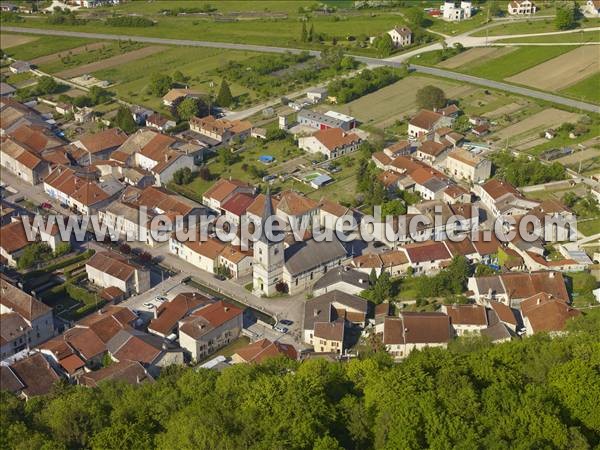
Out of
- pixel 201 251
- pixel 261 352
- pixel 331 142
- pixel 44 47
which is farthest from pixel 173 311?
pixel 44 47

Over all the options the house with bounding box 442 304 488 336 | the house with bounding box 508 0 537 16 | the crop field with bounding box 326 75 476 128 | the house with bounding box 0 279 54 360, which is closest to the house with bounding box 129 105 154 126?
the crop field with bounding box 326 75 476 128

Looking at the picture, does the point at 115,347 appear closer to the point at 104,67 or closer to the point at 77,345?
the point at 77,345

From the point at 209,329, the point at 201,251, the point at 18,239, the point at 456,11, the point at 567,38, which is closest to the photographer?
the point at 209,329

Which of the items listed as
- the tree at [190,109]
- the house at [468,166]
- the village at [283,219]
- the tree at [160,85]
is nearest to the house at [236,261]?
the village at [283,219]

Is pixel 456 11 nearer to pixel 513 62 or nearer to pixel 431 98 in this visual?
pixel 513 62

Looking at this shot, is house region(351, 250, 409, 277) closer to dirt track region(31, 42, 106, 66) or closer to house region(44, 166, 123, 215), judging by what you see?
house region(44, 166, 123, 215)

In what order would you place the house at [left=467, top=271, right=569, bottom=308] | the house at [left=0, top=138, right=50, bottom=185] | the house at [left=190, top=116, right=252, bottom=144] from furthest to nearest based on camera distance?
the house at [left=190, top=116, right=252, bottom=144], the house at [left=0, top=138, right=50, bottom=185], the house at [left=467, top=271, right=569, bottom=308]

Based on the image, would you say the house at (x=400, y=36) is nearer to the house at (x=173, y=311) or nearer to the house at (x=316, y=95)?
the house at (x=316, y=95)

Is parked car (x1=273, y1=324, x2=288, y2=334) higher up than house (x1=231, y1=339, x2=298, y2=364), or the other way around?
house (x1=231, y1=339, x2=298, y2=364)
